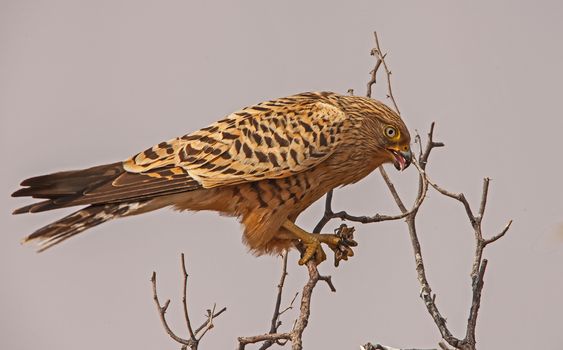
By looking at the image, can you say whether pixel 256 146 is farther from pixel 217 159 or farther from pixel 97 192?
pixel 97 192

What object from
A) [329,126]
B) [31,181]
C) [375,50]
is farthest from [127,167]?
[375,50]

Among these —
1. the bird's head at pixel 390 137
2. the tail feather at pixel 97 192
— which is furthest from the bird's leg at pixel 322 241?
the tail feather at pixel 97 192

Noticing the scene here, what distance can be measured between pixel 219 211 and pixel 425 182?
1.34m

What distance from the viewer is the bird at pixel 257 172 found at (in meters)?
3.87

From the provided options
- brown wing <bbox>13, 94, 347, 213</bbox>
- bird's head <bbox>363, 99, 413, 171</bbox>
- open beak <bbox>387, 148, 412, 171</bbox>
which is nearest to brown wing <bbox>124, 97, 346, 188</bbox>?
brown wing <bbox>13, 94, 347, 213</bbox>

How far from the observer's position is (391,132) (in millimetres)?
4258

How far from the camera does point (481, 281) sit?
10.2ft

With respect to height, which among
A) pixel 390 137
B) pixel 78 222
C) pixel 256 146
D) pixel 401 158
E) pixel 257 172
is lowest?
pixel 78 222

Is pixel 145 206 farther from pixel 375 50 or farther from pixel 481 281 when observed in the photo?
pixel 481 281

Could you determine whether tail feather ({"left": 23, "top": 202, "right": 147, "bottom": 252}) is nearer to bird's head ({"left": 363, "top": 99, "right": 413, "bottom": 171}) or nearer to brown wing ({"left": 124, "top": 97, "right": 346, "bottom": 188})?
brown wing ({"left": 124, "top": 97, "right": 346, "bottom": 188})

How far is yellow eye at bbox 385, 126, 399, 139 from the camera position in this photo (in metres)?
4.25

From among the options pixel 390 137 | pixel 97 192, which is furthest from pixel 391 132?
pixel 97 192

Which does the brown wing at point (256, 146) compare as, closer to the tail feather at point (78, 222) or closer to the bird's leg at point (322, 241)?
the tail feather at point (78, 222)

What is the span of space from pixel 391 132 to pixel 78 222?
1708mm
